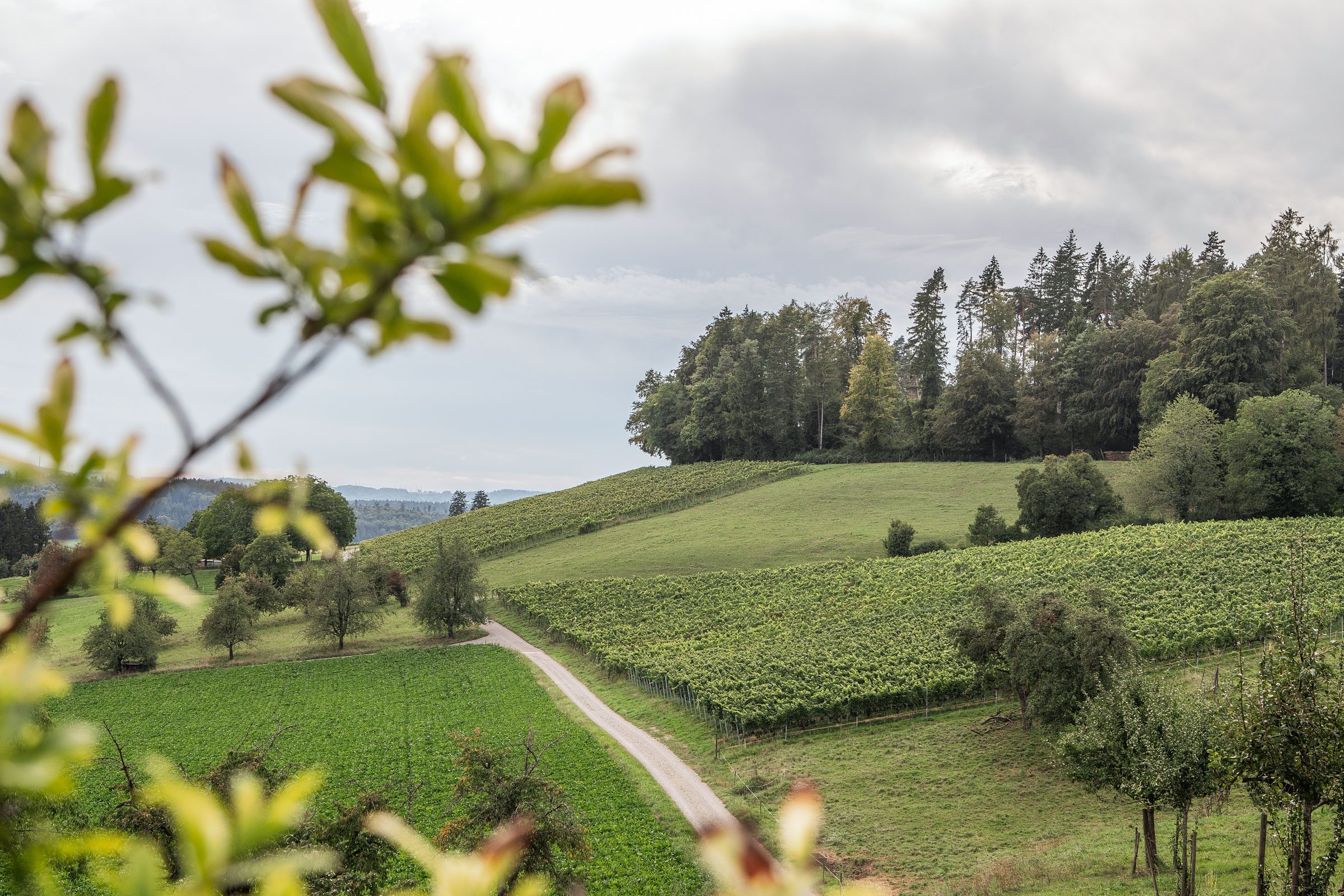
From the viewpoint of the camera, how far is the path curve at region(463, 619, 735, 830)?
63.0 feet

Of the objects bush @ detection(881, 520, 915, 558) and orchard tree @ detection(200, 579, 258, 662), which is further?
bush @ detection(881, 520, 915, 558)

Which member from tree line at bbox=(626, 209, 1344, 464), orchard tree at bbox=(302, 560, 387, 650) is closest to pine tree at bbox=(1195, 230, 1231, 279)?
tree line at bbox=(626, 209, 1344, 464)

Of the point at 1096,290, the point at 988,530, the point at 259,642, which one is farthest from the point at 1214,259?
the point at 259,642

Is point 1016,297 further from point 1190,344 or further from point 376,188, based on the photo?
point 376,188

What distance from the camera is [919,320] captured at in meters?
78.2

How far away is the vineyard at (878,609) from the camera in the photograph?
2589 cm

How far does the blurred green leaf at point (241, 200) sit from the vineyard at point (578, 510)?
56.4 metres

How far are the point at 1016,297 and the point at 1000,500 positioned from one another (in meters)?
37.6

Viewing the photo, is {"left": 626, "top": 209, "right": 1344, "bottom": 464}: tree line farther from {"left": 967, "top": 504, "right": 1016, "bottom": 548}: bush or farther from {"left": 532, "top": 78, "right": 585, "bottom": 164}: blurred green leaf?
{"left": 532, "top": 78, "right": 585, "bottom": 164}: blurred green leaf

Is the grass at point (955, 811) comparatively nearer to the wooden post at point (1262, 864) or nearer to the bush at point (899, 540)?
the wooden post at point (1262, 864)

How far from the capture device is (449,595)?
40.0 m

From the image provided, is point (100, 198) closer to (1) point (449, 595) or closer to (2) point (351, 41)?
(2) point (351, 41)

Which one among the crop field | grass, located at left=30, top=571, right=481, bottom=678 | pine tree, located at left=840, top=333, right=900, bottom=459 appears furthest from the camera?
pine tree, located at left=840, top=333, right=900, bottom=459

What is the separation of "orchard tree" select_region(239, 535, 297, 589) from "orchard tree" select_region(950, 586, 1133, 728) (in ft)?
140
